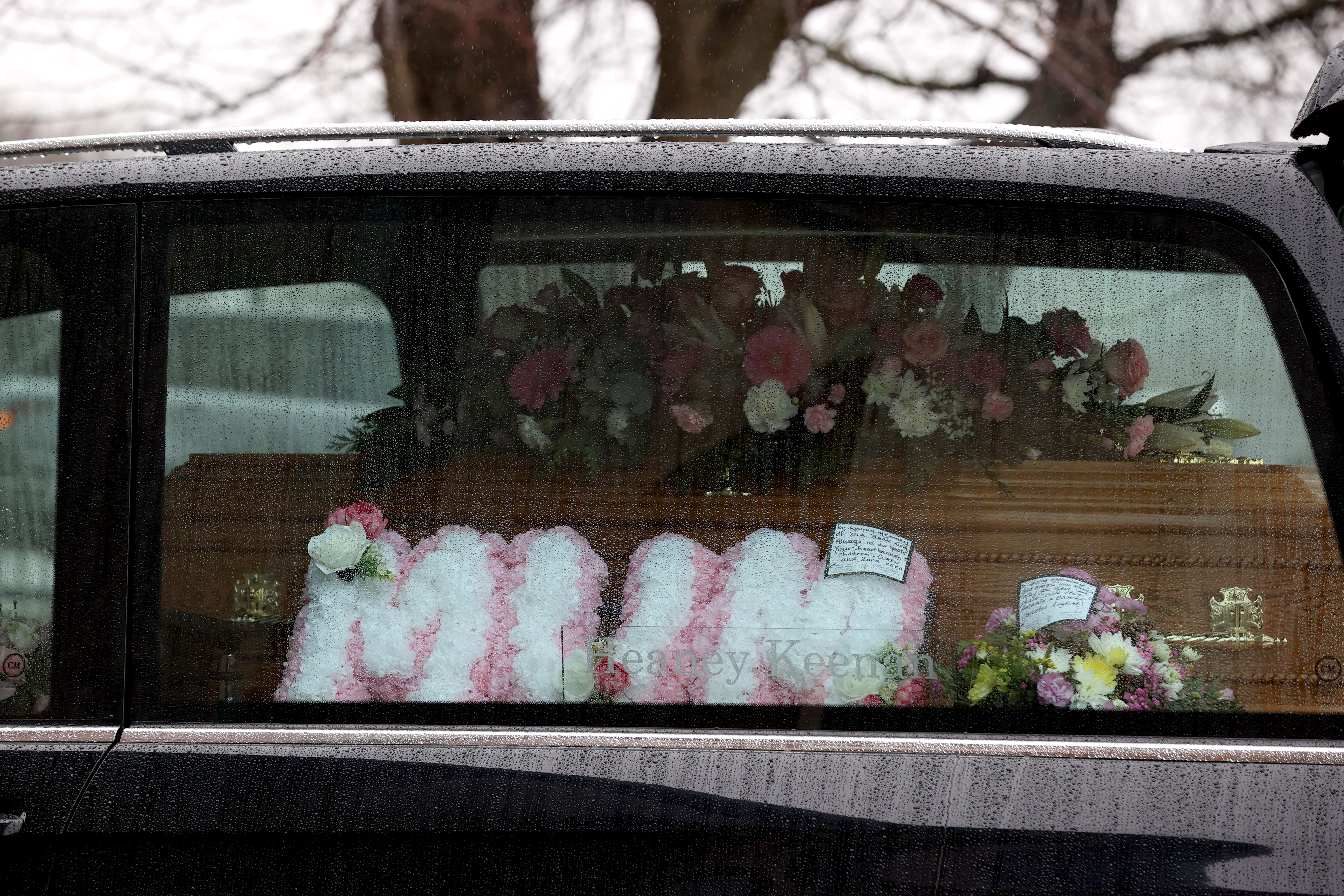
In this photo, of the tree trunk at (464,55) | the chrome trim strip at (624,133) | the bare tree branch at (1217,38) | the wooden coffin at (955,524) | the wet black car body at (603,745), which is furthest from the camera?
the bare tree branch at (1217,38)

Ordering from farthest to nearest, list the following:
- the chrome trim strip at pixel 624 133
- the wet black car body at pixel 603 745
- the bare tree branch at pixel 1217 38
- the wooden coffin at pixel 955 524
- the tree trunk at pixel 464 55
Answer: the bare tree branch at pixel 1217 38 < the tree trunk at pixel 464 55 < the chrome trim strip at pixel 624 133 < the wooden coffin at pixel 955 524 < the wet black car body at pixel 603 745

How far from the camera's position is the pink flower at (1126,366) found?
1447 millimetres


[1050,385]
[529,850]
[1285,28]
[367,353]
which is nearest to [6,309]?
[367,353]

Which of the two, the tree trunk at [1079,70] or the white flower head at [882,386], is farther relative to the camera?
the tree trunk at [1079,70]

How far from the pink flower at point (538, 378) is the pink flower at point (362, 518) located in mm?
254

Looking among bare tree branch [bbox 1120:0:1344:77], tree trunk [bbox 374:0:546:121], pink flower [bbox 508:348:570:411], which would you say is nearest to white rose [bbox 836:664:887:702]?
pink flower [bbox 508:348:570:411]

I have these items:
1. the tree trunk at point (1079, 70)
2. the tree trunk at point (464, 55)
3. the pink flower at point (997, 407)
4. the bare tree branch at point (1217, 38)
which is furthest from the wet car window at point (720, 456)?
the bare tree branch at point (1217, 38)

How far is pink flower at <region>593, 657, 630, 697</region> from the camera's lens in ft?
4.64

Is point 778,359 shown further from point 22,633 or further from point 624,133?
point 22,633

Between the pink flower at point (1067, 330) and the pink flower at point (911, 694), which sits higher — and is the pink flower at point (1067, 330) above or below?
above

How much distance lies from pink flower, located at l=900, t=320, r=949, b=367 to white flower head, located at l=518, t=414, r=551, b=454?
0.51 metres

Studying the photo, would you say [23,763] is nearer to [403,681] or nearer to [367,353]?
[403,681]

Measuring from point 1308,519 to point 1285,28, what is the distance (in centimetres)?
859

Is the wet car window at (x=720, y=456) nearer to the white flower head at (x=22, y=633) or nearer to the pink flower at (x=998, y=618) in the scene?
the pink flower at (x=998, y=618)
